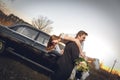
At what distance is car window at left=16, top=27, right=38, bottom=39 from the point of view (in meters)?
9.20

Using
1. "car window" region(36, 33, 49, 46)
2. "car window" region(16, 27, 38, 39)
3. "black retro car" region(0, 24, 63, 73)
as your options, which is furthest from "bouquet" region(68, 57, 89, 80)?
"car window" region(16, 27, 38, 39)

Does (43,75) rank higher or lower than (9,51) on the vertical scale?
lower

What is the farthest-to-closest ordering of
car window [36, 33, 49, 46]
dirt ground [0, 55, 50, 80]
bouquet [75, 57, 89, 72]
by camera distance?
1. car window [36, 33, 49, 46]
2. dirt ground [0, 55, 50, 80]
3. bouquet [75, 57, 89, 72]

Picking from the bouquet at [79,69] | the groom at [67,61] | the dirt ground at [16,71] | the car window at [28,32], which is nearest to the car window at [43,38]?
the car window at [28,32]

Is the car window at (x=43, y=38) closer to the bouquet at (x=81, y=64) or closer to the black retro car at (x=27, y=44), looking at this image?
the black retro car at (x=27, y=44)

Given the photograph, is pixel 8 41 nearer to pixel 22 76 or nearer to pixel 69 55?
pixel 22 76

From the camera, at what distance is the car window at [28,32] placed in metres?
9.20

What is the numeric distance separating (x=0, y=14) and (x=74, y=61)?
4476 cm

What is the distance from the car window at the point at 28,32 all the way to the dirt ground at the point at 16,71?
3.72 ft

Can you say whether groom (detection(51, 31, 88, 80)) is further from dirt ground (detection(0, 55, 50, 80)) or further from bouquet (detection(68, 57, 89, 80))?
dirt ground (detection(0, 55, 50, 80))

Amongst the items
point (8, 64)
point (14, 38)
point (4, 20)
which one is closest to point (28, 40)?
point (14, 38)

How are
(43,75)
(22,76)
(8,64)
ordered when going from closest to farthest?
(22,76) → (8,64) → (43,75)

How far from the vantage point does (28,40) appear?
896cm

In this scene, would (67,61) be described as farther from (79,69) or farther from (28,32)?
(28,32)
